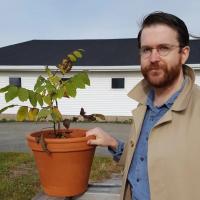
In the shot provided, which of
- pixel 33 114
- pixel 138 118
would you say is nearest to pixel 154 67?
pixel 138 118

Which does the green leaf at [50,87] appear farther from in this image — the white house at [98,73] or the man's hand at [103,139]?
the white house at [98,73]

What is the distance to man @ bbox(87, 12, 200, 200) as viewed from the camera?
1659mm

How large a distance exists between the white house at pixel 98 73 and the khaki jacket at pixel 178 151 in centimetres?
1456

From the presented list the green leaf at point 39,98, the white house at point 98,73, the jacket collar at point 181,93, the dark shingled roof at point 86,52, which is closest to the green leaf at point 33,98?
the green leaf at point 39,98

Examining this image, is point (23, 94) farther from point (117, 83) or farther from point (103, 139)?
point (117, 83)

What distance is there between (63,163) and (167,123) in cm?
82

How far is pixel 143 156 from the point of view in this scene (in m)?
1.90

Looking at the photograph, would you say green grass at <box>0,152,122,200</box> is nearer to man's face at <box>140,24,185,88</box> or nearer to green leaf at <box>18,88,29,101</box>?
green leaf at <box>18,88,29,101</box>

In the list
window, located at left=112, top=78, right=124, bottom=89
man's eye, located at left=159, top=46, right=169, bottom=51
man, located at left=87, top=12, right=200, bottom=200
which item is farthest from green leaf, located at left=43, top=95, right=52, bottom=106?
window, located at left=112, top=78, right=124, bottom=89

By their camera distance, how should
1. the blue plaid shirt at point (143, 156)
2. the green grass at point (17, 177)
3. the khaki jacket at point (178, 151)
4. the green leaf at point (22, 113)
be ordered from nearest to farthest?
the khaki jacket at point (178, 151), the blue plaid shirt at point (143, 156), the green leaf at point (22, 113), the green grass at point (17, 177)

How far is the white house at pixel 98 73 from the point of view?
1656 cm

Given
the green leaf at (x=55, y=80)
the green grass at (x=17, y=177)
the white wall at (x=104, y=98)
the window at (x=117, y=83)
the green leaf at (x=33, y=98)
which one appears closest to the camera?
the green leaf at (x=33, y=98)

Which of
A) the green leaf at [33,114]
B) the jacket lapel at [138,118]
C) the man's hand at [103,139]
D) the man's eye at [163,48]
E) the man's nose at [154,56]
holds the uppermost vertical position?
the man's eye at [163,48]

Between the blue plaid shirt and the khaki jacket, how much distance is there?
80 mm
